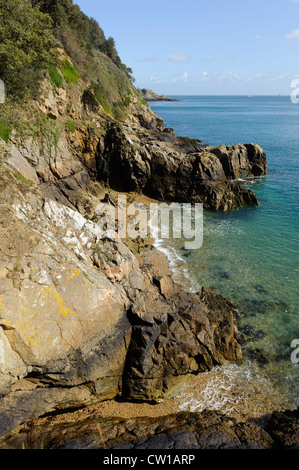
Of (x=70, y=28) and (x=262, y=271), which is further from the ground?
(x=70, y=28)

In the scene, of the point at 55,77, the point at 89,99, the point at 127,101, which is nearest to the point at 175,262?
the point at 55,77

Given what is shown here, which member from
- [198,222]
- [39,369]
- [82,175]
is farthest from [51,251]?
[198,222]

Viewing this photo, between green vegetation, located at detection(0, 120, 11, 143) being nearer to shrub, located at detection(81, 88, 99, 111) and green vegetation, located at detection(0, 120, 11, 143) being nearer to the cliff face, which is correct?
the cliff face

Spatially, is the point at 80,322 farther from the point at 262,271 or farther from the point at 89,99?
the point at 89,99

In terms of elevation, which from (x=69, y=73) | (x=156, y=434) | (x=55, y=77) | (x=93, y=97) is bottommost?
(x=156, y=434)

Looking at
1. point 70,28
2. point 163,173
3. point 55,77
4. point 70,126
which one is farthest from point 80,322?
point 70,28

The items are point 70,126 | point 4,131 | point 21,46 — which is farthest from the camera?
point 70,126

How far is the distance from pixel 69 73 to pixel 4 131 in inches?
721

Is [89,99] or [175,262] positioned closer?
[175,262]

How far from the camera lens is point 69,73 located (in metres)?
33.8

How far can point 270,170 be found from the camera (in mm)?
52281

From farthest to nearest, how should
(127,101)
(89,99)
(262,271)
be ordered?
(127,101)
(89,99)
(262,271)
